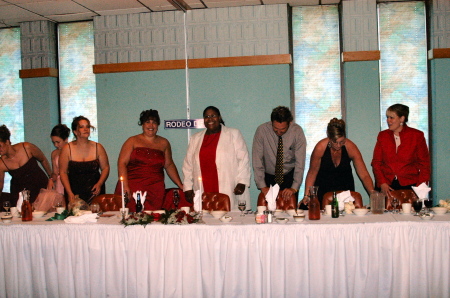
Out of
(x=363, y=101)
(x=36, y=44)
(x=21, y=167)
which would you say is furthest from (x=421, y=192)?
(x=36, y=44)

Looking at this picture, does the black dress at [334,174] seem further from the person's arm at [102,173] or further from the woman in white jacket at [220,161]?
the person's arm at [102,173]

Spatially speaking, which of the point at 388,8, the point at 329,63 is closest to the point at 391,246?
the point at 329,63

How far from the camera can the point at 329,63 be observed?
6262 millimetres

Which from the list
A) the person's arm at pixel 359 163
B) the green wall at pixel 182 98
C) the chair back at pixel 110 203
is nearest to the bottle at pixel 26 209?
the chair back at pixel 110 203

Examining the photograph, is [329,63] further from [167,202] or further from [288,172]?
[167,202]

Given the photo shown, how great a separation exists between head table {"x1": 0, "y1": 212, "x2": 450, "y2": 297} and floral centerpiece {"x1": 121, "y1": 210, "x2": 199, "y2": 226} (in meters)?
0.05

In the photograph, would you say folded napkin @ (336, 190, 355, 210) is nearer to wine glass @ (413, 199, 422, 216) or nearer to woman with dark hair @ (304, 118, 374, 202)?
wine glass @ (413, 199, 422, 216)

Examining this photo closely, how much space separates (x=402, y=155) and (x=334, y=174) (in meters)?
0.76

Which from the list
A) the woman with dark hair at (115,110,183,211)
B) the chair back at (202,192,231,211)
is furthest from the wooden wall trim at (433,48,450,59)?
the woman with dark hair at (115,110,183,211)

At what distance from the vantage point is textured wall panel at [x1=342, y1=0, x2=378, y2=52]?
5.93m

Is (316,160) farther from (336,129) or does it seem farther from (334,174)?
(336,129)

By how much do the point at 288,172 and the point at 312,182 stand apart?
497 millimetres

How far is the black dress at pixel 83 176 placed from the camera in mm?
5176

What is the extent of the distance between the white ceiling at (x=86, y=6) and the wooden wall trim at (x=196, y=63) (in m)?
0.70
